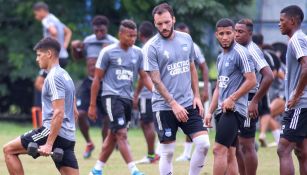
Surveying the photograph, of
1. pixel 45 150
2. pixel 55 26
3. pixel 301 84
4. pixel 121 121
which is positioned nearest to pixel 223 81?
pixel 301 84

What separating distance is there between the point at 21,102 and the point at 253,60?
13917mm

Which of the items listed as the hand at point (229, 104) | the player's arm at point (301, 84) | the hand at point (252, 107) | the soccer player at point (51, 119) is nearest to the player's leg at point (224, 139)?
the hand at point (229, 104)

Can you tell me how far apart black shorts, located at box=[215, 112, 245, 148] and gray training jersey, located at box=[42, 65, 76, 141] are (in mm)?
1711

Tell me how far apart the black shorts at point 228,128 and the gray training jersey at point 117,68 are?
9.31 feet

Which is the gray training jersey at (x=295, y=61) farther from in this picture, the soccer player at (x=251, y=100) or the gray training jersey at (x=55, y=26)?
the gray training jersey at (x=55, y=26)

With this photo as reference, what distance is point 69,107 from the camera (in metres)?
10.3

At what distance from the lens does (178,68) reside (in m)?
11.1

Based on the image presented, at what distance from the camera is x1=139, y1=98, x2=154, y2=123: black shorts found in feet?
50.0

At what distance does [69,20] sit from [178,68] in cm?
1245

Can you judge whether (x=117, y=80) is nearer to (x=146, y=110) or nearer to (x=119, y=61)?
(x=119, y=61)

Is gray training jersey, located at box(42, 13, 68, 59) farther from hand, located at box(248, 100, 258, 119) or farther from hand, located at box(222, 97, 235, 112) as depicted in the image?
hand, located at box(222, 97, 235, 112)

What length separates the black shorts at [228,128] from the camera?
10.7 metres

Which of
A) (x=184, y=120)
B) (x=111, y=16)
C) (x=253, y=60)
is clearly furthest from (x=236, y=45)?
(x=111, y=16)

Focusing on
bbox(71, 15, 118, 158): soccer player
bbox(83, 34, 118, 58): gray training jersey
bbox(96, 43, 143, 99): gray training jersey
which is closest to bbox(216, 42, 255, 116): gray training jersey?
bbox(96, 43, 143, 99): gray training jersey
